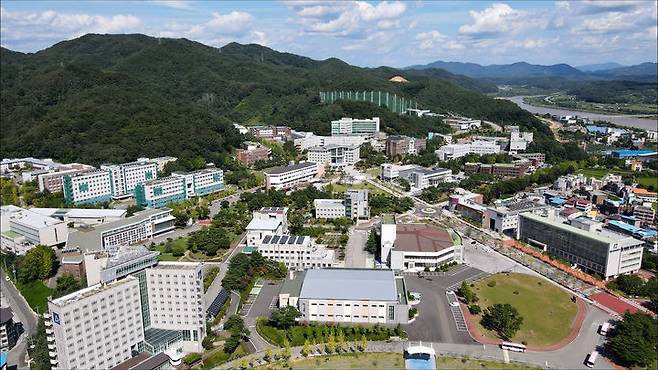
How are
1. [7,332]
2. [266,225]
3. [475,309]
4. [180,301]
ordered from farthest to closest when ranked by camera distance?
[266,225], [475,309], [7,332], [180,301]

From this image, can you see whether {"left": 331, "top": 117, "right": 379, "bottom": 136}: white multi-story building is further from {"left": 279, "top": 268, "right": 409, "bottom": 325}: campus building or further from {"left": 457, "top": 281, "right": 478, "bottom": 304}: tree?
{"left": 279, "top": 268, "right": 409, "bottom": 325}: campus building

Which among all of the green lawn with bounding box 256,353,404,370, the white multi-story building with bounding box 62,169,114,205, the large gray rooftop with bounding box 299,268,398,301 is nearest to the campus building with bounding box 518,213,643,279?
the large gray rooftop with bounding box 299,268,398,301

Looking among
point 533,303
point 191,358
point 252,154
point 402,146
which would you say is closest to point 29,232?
point 191,358

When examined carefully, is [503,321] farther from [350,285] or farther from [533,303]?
[350,285]

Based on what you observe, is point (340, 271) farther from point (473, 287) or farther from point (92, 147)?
point (92, 147)

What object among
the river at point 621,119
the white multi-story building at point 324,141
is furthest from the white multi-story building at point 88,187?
the river at point 621,119
